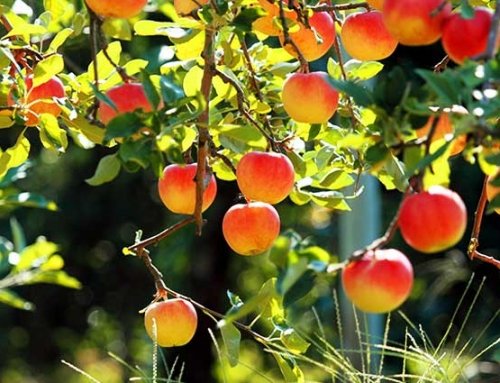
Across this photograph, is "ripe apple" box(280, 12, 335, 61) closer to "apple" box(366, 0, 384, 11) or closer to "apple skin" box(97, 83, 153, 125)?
"apple" box(366, 0, 384, 11)

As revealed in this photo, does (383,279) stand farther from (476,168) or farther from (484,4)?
(476,168)

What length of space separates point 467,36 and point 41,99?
1.50ft

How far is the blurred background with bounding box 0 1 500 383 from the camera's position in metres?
3.20

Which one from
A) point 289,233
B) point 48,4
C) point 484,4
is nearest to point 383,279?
point 289,233

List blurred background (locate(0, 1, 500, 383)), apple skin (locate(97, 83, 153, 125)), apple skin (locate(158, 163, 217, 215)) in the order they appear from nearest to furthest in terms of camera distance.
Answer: apple skin (locate(97, 83, 153, 125)) → apple skin (locate(158, 163, 217, 215)) → blurred background (locate(0, 1, 500, 383))

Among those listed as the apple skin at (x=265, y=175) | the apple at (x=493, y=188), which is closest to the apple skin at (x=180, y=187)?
the apple skin at (x=265, y=175)

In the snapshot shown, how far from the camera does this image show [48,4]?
3.90 feet

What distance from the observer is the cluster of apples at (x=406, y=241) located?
0.68 metres

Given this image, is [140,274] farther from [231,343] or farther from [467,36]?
[467,36]

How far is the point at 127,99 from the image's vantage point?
0.86 meters

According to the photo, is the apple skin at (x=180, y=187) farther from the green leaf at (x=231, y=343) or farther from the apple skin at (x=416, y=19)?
the apple skin at (x=416, y=19)

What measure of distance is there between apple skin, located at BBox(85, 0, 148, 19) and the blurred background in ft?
6.78

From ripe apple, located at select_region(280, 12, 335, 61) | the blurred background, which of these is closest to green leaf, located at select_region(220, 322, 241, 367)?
ripe apple, located at select_region(280, 12, 335, 61)

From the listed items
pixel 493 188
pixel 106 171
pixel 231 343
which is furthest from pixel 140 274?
pixel 493 188
